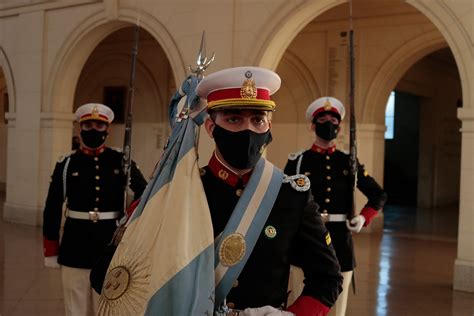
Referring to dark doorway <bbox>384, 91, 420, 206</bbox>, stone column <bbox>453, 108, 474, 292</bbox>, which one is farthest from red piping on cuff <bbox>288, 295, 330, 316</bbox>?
dark doorway <bbox>384, 91, 420, 206</bbox>

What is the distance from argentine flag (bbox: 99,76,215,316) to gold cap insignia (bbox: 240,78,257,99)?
23 centimetres

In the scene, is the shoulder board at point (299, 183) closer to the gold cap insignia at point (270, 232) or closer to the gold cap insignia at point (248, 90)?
the gold cap insignia at point (270, 232)

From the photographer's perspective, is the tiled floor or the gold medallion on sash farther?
the tiled floor

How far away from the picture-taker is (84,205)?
12.9ft

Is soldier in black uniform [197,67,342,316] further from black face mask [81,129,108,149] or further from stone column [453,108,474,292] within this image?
stone column [453,108,474,292]

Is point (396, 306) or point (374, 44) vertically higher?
point (374, 44)

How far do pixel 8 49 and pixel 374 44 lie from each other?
605cm

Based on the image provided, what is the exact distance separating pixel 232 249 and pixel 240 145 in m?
0.31

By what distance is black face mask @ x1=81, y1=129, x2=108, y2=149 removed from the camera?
4043 mm

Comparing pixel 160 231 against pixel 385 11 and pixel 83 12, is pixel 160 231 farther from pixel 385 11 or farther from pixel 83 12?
pixel 385 11

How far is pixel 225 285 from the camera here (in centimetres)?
176

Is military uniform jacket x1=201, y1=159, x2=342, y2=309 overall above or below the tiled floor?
above

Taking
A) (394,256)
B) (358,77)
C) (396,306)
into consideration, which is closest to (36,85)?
(358,77)

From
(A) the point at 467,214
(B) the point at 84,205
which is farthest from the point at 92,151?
(A) the point at 467,214
